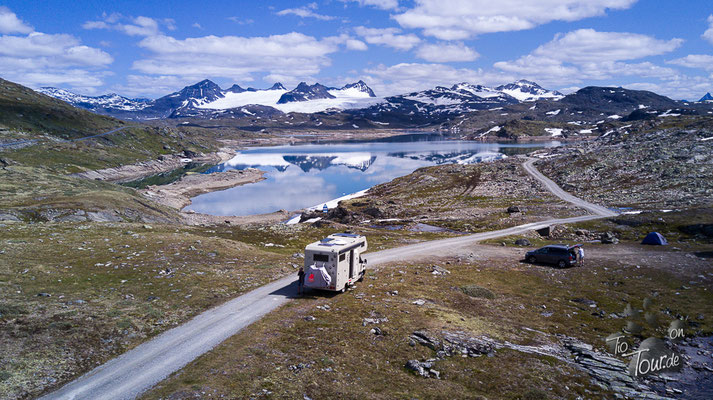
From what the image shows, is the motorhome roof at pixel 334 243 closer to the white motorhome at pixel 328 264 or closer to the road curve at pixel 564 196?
the white motorhome at pixel 328 264

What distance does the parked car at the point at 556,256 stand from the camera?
3600cm

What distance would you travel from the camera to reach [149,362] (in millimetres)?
17203

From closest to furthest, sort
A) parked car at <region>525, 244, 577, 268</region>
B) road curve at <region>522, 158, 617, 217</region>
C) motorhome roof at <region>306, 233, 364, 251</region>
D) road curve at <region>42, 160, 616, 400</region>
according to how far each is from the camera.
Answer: road curve at <region>42, 160, 616, 400</region> → motorhome roof at <region>306, 233, 364, 251</region> → parked car at <region>525, 244, 577, 268</region> → road curve at <region>522, 158, 617, 217</region>

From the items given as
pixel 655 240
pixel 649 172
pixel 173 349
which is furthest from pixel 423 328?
pixel 649 172

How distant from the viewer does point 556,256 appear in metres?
36.6

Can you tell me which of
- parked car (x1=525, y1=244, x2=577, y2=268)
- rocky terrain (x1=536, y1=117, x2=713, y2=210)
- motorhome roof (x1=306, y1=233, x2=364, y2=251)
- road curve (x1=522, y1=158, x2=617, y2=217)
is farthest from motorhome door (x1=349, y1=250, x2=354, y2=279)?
rocky terrain (x1=536, y1=117, x2=713, y2=210)

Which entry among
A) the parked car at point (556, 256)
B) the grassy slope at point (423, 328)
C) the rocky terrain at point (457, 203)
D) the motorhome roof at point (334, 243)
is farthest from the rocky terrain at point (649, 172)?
the motorhome roof at point (334, 243)

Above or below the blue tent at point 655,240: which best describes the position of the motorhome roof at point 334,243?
above

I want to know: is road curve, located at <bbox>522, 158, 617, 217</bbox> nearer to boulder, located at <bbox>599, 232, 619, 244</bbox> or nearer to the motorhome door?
boulder, located at <bbox>599, 232, 619, 244</bbox>

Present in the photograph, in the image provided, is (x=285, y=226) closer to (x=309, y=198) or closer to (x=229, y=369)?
(x=229, y=369)

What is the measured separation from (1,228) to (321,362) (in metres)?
37.2

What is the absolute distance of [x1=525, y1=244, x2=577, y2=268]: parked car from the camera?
36000mm

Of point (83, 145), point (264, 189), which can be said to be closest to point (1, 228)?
point (264, 189)

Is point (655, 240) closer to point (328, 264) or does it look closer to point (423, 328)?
point (423, 328)
